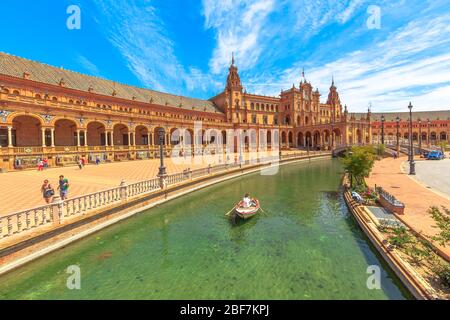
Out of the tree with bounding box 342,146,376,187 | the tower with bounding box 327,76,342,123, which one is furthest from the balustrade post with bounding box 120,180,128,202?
the tower with bounding box 327,76,342,123

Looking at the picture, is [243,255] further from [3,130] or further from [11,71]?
[11,71]

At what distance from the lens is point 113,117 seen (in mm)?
31734

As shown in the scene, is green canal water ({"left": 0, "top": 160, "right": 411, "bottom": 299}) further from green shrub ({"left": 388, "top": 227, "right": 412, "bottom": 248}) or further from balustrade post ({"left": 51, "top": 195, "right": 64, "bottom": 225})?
balustrade post ({"left": 51, "top": 195, "right": 64, "bottom": 225})

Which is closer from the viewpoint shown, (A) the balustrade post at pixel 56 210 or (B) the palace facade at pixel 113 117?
(A) the balustrade post at pixel 56 210

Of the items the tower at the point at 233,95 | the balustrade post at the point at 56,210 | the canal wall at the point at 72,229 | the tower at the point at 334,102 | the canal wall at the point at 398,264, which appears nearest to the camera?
the canal wall at the point at 398,264

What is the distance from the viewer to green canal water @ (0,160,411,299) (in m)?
5.86

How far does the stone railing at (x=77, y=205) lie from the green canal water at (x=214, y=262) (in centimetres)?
128

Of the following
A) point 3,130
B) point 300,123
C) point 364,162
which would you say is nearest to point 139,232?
Answer: point 364,162

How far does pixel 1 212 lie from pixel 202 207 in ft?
32.0

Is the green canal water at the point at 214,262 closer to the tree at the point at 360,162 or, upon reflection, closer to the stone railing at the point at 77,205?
the stone railing at the point at 77,205

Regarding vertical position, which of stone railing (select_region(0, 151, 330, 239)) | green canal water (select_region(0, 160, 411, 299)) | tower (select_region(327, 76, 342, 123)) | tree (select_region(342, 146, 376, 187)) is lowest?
green canal water (select_region(0, 160, 411, 299))

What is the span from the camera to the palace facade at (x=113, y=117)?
78.6 ft

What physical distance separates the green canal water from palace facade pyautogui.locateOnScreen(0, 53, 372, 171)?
22.1 m

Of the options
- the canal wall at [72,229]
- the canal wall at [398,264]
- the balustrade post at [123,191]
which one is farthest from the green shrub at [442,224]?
the balustrade post at [123,191]
